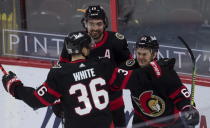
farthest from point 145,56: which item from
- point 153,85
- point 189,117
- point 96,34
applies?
point 189,117

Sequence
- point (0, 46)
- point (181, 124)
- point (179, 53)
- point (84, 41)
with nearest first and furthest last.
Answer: point (181, 124), point (84, 41), point (179, 53), point (0, 46)

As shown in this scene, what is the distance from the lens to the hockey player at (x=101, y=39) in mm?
4949

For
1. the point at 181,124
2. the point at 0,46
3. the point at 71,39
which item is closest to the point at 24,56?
the point at 0,46

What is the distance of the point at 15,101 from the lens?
242 inches

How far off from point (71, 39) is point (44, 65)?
1.90m

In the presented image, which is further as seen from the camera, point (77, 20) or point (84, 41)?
point (77, 20)

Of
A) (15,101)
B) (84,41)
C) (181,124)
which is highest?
(84,41)

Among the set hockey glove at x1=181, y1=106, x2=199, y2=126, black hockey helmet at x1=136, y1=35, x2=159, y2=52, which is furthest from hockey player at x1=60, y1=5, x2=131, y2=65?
hockey glove at x1=181, y1=106, x2=199, y2=126

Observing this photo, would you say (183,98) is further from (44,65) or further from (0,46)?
(0,46)

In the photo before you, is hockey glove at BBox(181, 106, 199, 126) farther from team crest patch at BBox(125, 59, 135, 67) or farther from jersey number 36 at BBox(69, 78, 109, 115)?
team crest patch at BBox(125, 59, 135, 67)

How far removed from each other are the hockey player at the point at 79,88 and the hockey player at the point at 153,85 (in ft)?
0.55

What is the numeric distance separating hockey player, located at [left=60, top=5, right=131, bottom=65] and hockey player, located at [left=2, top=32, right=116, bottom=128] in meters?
0.69

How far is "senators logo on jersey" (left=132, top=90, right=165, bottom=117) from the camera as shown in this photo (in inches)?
176

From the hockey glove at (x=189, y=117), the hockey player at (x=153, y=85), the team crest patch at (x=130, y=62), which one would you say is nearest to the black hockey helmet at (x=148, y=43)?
the hockey player at (x=153, y=85)
